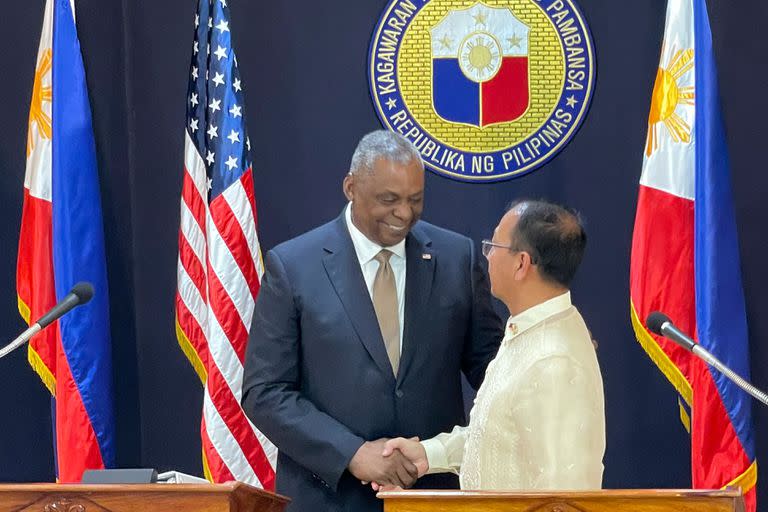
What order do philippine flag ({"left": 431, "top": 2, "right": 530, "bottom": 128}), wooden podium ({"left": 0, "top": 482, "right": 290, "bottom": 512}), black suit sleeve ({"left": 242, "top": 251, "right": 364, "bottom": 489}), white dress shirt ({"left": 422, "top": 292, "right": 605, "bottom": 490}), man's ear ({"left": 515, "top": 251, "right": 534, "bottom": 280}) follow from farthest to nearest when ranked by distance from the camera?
philippine flag ({"left": 431, "top": 2, "right": 530, "bottom": 128})
black suit sleeve ({"left": 242, "top": 251, "right": 364, "bottom": 489})
man's ear ({"left": 515, "top": 251, "right": 534, "bottom": 280})
white dress shirt ({"left": 422, "top": 292, "right": 605, "bottom": 490})
wooden podium ({"left": 0, "top": 482, "right": 290, "bottom": 512})

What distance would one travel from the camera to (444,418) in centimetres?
348

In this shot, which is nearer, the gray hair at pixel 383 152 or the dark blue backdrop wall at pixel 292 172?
the gray hair at pixel 383 152

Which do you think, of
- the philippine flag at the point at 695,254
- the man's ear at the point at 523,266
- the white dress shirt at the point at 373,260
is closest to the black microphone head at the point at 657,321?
the man's ear at the point at 523,266

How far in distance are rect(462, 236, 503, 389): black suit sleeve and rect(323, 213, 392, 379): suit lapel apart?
293 millimetres

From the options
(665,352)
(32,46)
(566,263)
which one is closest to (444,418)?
(566,263)

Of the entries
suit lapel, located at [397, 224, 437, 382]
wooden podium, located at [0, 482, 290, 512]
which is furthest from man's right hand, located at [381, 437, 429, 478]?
wooden podium, located at [0, 482, 290, 512]

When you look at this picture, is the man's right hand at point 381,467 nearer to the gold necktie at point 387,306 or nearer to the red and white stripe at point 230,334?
the gold necktie at point 387,306

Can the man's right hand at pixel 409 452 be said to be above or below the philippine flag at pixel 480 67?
below

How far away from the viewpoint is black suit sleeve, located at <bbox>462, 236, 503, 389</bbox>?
3559 mm

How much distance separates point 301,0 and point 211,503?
116 inches

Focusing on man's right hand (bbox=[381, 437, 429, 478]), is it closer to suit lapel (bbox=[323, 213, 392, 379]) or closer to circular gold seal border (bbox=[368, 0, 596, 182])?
suit lapel (bbox=[323, 213, 392, 379])

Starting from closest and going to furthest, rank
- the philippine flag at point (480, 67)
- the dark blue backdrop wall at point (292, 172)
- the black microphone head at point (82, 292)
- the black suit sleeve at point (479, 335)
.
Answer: the black microphone head at point (82, 292)
the black suit sleeve at point (479, 335)
the dark blue backdrop wall at point (292, 172)
the philippine flag at point (480, 67)

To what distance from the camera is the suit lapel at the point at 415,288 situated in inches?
135

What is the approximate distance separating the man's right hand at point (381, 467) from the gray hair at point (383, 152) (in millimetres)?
752
